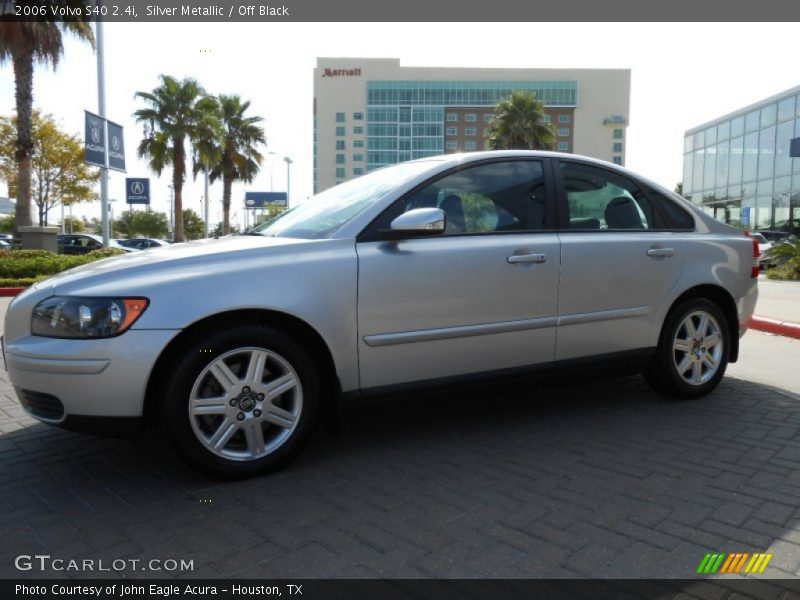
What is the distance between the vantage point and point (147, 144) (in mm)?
33438

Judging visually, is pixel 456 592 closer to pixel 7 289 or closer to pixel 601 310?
pixel 601 310

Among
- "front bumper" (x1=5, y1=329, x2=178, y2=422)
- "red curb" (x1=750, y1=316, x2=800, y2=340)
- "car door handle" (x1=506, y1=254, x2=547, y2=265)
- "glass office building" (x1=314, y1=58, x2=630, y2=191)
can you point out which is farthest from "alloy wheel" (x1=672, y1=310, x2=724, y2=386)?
"glass office building" (x1=314, y1=58, x2=630, y2=191)

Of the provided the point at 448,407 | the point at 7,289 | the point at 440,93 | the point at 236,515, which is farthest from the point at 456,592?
the point at 440,93

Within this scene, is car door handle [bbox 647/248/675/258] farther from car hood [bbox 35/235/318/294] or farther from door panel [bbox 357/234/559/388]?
car hood [bbox 35/235/318/294]

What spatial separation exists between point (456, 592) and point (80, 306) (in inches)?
77.2

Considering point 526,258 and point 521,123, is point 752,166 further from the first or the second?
point 526,258

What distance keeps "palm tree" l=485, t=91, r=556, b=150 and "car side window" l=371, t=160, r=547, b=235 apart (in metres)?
41.5

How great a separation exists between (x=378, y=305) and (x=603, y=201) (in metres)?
1.85

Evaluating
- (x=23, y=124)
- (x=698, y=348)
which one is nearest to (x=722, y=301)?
(x=698, y=348)

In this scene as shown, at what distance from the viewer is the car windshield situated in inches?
139

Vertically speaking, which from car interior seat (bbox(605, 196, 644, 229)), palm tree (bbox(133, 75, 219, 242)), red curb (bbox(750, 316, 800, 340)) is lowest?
red curb (bbox(750, 316, 800, 340))

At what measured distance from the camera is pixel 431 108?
327 ft

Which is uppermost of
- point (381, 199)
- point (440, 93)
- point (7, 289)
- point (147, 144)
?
point (440, 93)

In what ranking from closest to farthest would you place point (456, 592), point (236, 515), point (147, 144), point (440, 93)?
point (456, 592) < point (236, 515) < point (147, 144) < point (440, 93)
